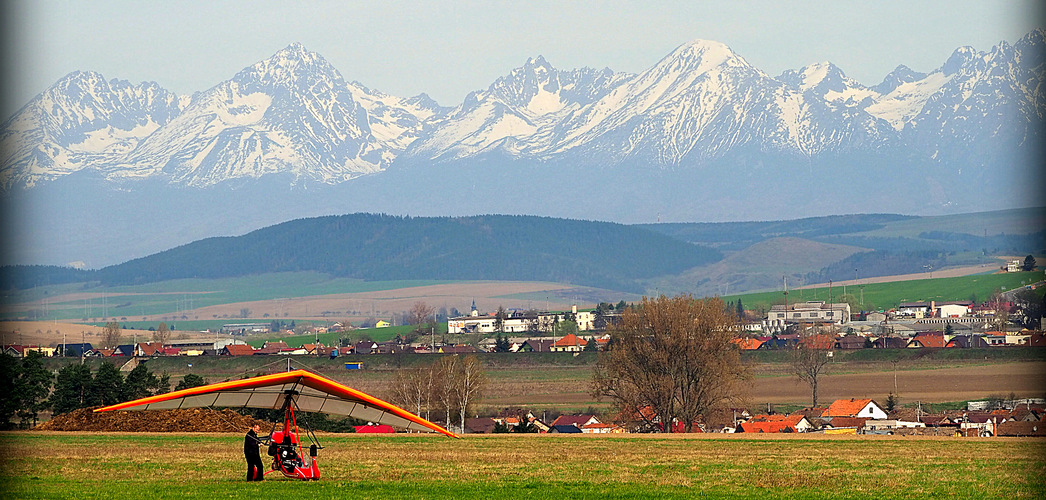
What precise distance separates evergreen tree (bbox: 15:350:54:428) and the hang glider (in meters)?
31.7

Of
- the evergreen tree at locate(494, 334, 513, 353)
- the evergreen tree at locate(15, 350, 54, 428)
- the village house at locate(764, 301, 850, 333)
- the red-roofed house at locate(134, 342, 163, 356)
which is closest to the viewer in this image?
the evergreen tree at locate(15, 350, 54, 428)

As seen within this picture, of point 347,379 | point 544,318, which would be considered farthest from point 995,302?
point 347,379

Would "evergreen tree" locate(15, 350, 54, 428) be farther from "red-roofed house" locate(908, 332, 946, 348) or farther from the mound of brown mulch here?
"red-roofed house" locate(908, 332, 946, 348)

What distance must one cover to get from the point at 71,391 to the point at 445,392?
17169mm

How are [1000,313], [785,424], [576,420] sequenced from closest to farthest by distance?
[785,424] < [576,420] < [1000,313]

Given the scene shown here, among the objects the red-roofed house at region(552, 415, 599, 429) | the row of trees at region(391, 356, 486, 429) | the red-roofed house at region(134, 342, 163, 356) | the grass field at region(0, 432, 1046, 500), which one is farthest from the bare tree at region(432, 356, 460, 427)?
the red-roofed house at region(134, 342, 163, 356)

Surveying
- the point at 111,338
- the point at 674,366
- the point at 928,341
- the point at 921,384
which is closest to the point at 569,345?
the point at 928,341

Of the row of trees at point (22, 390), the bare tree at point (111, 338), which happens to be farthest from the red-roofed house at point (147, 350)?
the row of trees at point (22, 390)

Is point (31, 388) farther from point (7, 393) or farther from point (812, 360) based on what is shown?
point (812, 360)

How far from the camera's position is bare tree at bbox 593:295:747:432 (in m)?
65.4

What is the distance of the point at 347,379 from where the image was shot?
106 meters

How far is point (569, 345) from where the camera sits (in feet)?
459

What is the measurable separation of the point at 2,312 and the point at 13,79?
178778 mm

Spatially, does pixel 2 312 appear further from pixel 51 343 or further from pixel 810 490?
pixel 810 490
